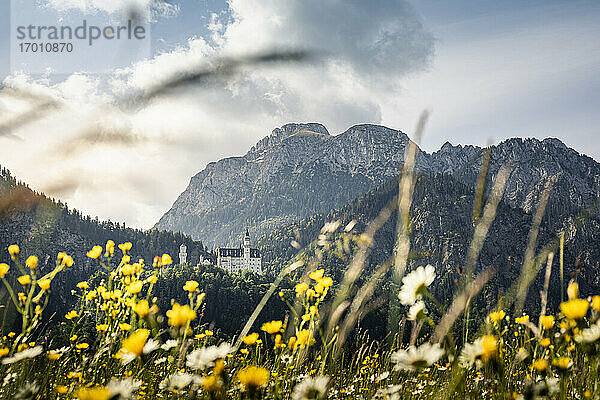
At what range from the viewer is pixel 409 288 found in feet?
3.85

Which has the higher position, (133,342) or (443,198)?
(443,198)

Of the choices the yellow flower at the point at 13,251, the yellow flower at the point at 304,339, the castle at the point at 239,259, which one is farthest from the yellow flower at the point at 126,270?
the castle at the point at 239,259

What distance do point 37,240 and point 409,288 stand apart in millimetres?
142775

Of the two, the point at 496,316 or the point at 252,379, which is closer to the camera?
the point at 252,379

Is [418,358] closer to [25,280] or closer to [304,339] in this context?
[304,339]

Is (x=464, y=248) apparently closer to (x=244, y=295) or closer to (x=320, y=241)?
(x=244, y=295)

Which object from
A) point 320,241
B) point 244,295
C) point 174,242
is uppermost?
point 174,242

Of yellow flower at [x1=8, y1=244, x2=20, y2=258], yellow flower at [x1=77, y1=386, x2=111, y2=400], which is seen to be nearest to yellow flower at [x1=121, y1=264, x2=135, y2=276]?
yellow flower at [x1=8, y1=244, x2=20, y2=258]

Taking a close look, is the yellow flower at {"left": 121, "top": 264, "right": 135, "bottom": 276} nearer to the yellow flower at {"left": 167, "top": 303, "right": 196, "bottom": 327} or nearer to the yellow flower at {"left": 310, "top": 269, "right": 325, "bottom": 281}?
the yellow flower at {"left": 310, "top": 269, "right": 325, "bottom": 281}

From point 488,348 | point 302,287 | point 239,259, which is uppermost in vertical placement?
point 239,259

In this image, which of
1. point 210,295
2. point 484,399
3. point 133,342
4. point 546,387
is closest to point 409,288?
point 546,387

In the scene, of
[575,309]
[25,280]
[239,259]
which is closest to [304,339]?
[575,309]

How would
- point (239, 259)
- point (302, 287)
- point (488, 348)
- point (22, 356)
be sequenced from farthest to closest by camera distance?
point (239, 259), point (302, 287), point (22, 356), point (488, 348)

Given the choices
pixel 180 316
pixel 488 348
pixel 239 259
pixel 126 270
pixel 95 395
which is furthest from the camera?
pixel 239 259
